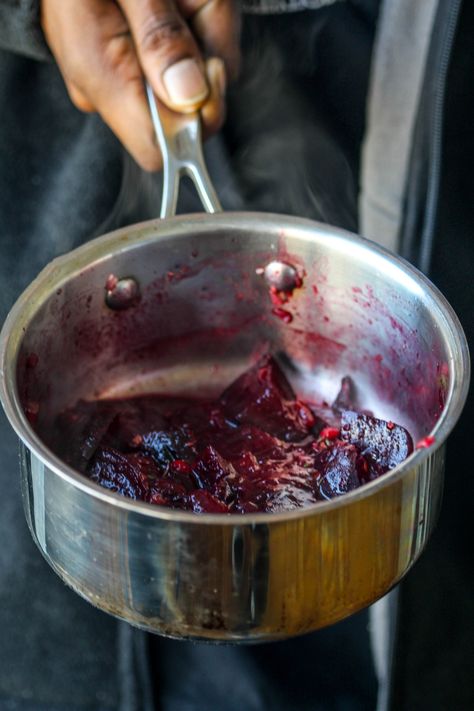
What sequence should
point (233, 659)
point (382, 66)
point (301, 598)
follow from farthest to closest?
point (233, 659) < point (382, 66) < point (301, 598)

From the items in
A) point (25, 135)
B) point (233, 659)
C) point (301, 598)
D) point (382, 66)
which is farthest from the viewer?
point (233, 659)

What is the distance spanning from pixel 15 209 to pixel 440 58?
57 cm

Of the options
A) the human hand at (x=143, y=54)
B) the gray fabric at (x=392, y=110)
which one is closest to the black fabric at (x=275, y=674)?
the gray fabric at (x=392, y=110)

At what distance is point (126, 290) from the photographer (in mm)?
864

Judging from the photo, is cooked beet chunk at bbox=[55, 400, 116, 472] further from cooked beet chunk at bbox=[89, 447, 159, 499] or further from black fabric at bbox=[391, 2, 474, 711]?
black fabric at bbox=[391, 2, 474, 711]

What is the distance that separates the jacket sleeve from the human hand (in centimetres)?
1

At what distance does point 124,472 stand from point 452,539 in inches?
22.9

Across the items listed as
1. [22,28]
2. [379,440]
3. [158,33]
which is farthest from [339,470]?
[22,28]

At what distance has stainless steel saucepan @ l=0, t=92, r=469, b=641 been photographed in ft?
2.03

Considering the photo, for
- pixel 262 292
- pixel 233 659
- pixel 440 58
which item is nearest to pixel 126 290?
pixel 262 292

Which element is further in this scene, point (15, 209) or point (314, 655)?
point (314, 655)

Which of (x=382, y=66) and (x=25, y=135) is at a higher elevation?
(x=382, y=66)

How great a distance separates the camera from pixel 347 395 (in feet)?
2.97

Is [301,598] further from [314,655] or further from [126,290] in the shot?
[314,655]
